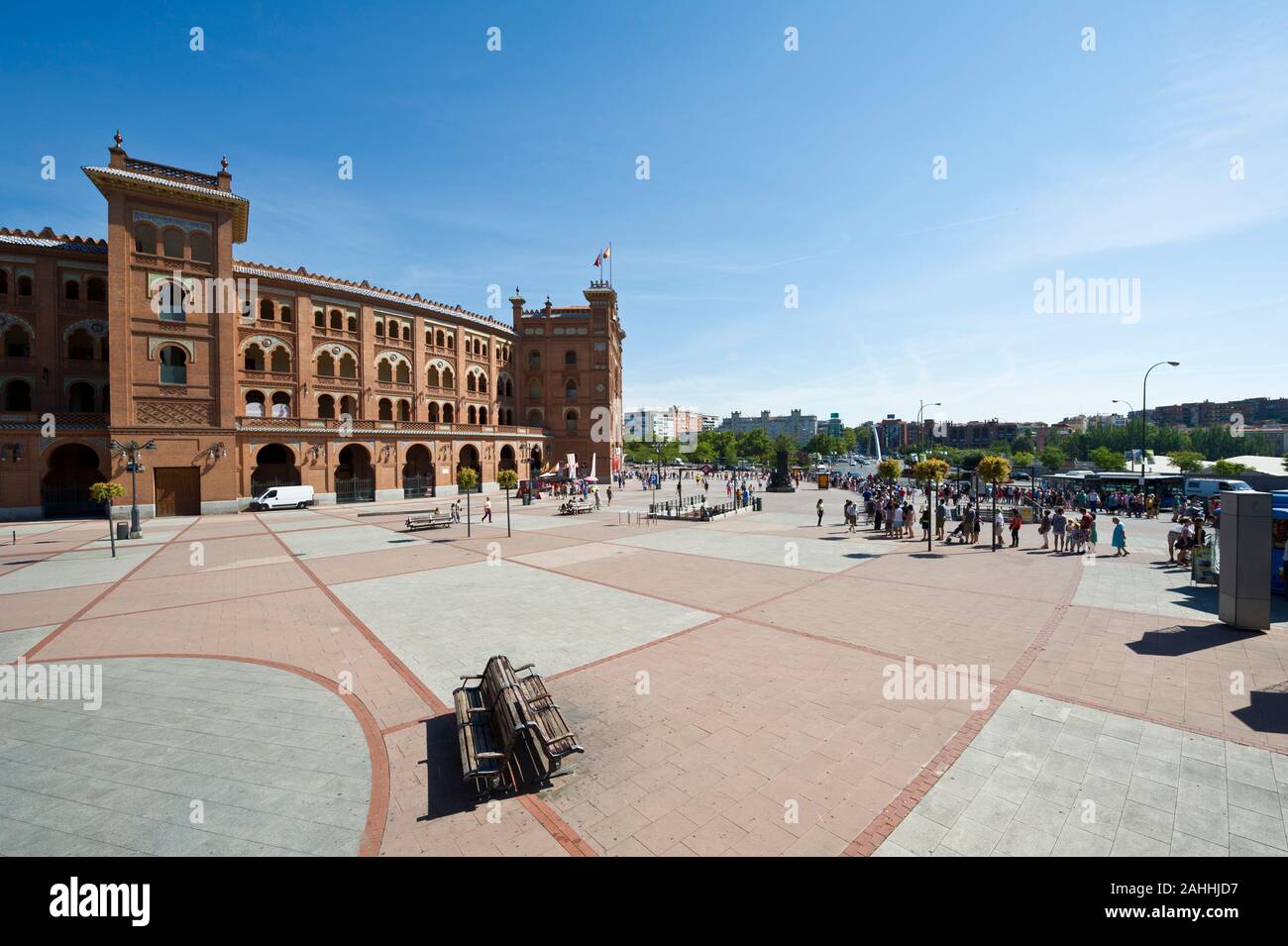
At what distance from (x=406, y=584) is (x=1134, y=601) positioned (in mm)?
18042

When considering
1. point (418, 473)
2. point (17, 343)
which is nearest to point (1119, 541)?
point (418, 473)

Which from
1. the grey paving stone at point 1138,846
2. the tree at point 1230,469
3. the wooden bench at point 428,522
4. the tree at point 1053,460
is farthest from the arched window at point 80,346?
the tree at point 1053,460

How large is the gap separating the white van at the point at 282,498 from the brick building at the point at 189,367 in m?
1.10

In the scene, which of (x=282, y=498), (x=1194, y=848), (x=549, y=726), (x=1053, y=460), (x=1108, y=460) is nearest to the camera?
(x=1194, y=848)

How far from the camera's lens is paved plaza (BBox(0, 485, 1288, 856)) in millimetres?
4742

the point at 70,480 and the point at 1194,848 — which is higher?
the point at 70,480

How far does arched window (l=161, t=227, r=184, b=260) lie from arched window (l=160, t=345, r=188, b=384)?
232 inches

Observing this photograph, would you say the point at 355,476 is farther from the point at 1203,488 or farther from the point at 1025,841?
the point at 1203,488

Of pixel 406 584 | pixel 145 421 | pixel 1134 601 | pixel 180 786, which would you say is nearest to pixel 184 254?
pixel 145 421

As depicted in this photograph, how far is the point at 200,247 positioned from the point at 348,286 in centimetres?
965

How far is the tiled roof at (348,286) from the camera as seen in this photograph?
122 feet

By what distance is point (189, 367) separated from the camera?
32688 mm

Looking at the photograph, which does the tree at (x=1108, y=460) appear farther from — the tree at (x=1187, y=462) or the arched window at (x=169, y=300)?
the arched window at (x=169, y=300)

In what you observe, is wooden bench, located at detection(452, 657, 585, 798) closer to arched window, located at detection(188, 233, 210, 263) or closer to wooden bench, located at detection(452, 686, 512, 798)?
wooden bench, located at detection(452, 686, 512, 798)
